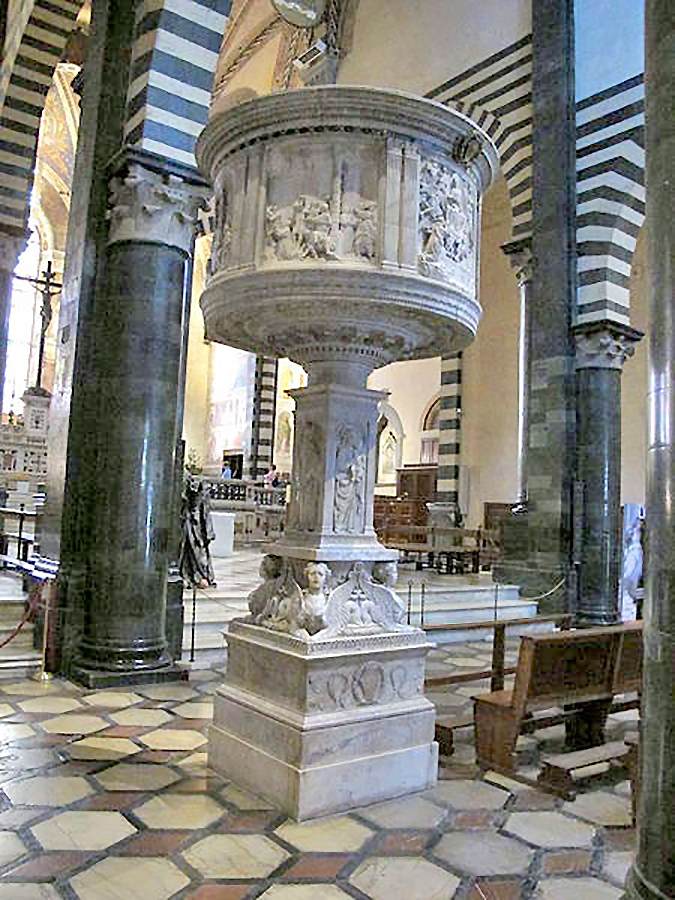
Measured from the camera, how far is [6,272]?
28.2ft

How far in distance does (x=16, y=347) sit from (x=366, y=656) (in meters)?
22.9

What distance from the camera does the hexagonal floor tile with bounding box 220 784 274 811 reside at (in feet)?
9.75

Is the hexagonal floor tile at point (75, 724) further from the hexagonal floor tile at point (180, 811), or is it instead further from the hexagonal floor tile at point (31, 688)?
the hexagonal floor tile at point (180, 811)

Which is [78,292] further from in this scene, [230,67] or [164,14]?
[230,67]

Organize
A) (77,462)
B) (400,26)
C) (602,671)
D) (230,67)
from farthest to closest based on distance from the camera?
(230,67)
(400,26)
(77,462)
(602,671)

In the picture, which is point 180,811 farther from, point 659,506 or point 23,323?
point 23,323

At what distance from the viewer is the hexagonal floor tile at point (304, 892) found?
2.29 m

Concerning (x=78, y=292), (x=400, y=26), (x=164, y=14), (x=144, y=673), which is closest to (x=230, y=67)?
(x=400, y=26)

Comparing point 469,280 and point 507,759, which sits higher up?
point 469,280

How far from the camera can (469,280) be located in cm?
329

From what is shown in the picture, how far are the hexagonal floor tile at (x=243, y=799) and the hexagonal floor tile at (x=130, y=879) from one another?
1.76 ft

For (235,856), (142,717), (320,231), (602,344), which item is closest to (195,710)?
(142,717)

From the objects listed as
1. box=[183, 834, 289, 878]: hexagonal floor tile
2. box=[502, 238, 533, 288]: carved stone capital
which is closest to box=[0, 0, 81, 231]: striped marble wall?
box=[502, 238, 533, 288]: carved stone capital

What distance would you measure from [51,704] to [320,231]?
3.14 m
